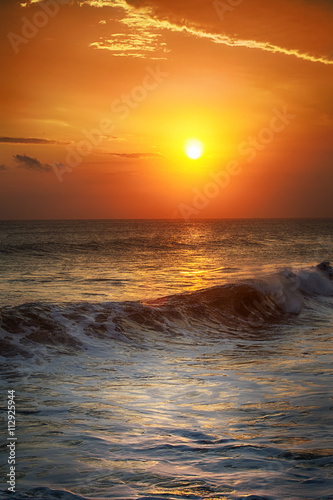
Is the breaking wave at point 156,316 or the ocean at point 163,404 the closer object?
the ocean at point 163,404

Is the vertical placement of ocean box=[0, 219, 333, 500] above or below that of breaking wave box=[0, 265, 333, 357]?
below

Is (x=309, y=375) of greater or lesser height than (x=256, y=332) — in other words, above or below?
below

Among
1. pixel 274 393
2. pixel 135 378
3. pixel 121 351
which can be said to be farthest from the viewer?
pixel 121 351

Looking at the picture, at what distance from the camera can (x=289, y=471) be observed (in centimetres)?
448

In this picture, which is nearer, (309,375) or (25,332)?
(309,375)

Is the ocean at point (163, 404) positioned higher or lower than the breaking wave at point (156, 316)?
lower

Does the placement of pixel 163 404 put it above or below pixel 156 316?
below

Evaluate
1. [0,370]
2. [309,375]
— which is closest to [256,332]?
[309,375]

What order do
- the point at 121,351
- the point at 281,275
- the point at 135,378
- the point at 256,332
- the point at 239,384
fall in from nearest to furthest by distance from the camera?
1. the point at 239,384
2. the point at 135,378
3. the point at 121,351
4. the point at 256,332
5. the point at 281,275

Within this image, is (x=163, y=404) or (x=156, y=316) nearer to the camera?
(x=163, y=404)

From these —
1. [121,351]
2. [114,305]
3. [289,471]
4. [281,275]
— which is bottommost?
[289,471]

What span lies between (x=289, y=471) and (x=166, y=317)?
405 inches

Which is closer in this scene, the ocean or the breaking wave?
the ocean

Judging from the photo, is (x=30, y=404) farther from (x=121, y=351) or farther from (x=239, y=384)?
(x=121, y=351)
